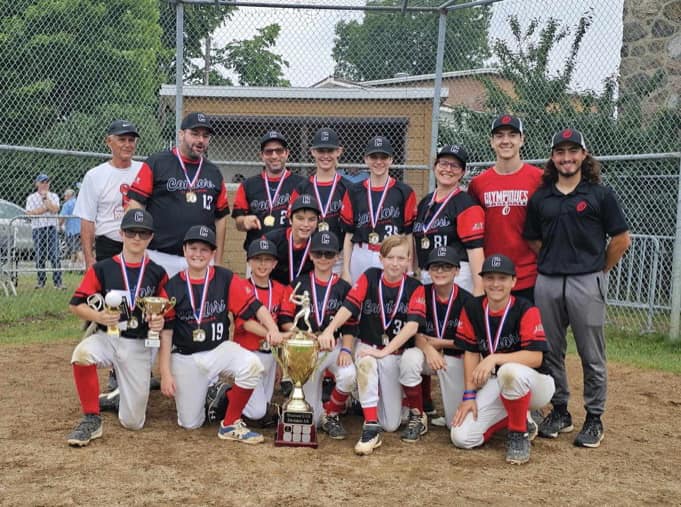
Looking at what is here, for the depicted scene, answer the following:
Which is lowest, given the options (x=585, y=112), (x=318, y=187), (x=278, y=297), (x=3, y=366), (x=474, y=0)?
(x=3, y=366)

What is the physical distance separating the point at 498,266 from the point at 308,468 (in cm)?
167

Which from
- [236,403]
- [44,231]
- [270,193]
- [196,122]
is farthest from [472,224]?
[44,231]

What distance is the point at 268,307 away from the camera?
5230 millimetres

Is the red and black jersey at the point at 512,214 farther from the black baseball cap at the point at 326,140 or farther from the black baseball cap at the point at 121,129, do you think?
the black baseball cap at the point at 121,129

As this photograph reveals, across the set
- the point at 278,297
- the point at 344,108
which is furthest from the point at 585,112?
the point at 278,297

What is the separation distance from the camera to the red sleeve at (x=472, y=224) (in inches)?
198

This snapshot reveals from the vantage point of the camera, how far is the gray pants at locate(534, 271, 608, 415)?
15.4 ft

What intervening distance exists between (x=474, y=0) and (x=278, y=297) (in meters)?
4.61

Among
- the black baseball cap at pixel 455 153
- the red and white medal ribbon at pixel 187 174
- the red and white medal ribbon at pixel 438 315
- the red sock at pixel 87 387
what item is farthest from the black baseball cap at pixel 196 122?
the red and white medal ribbon at pixel 438 315

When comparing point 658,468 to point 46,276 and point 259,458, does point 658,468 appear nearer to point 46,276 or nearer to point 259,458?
point 259,458

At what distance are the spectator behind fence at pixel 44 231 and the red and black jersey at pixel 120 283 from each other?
5545 millimetres

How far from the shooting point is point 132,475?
3.90 metres

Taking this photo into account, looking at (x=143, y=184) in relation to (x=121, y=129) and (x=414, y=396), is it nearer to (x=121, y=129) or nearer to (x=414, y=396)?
(x=121, y=129)

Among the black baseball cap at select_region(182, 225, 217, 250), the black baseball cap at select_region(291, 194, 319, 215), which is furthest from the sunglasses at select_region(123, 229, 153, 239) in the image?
the black baseball cap at select_region(291, 194, 319, 215)
